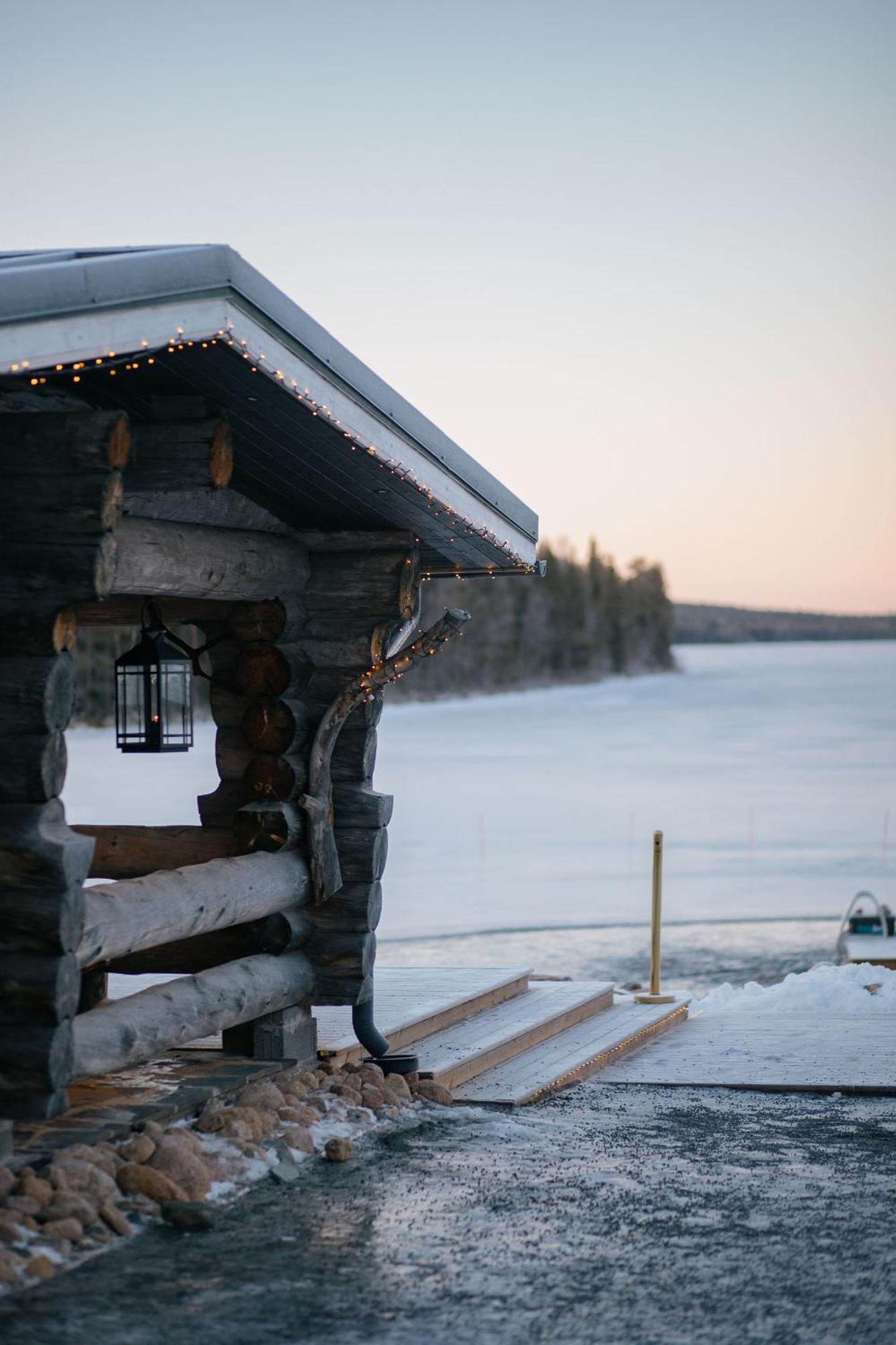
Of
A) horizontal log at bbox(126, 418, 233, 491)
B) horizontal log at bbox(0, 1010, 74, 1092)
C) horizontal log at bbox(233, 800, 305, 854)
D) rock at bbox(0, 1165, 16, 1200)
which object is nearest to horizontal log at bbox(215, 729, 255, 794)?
horizontal log at bbox(233, 800, 305, 854)

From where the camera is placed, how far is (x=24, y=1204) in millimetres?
5184

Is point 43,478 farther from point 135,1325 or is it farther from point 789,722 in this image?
point 789,722

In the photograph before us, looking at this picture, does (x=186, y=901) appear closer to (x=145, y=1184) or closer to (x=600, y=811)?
(x=145, y=1184)

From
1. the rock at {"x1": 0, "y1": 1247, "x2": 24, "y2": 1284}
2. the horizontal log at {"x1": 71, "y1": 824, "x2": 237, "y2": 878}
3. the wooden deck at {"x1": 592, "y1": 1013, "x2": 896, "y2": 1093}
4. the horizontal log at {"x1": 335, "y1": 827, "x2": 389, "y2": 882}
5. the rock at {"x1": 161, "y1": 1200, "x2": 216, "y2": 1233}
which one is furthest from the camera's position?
the wooden deck at {"x1": 592, "y1": 1013, "x2": 896, "y2": 1093}

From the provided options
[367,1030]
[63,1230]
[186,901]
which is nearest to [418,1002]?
[367,1030]

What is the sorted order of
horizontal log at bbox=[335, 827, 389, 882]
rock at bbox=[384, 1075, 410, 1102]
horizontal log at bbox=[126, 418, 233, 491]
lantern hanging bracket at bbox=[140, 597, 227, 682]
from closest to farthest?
horizontal log at bbox=[126, 418, 233, 491] → lantern hanging bracket at bbox=[140, 597, 227, 682] → rock at bbox=[384, 1075, 410, 1102] → horizontal log at bbox=[335, 827, 389, 882]

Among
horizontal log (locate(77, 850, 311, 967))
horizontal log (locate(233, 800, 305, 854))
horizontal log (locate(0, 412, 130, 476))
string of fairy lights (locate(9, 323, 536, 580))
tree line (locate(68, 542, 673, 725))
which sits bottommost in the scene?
horizontal log (locate(77, 850, 311, 967))

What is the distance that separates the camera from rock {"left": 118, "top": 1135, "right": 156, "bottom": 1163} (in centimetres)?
578

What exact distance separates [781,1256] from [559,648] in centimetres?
11771

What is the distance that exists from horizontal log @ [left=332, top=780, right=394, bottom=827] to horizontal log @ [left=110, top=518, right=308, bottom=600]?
100 cm

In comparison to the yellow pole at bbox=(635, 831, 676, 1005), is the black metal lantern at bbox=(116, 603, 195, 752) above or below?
above

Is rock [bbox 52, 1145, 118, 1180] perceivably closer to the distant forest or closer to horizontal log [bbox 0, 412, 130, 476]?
horizontal log [bbox 0, 412, 130, 476]

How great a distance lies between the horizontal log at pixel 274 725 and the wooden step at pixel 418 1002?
1.32 metres

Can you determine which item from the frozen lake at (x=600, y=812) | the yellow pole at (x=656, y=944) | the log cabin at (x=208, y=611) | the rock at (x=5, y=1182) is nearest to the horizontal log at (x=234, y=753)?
the log cabin at (x=208, y=611)
